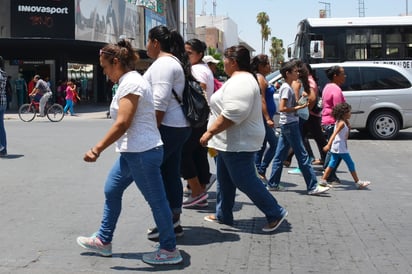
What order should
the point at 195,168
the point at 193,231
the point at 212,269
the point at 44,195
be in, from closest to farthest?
the point at 212,269 → the point at 193,231 → the point at 195,168 → the point at 44,195

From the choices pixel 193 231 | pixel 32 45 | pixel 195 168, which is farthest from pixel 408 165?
pixel 32 45

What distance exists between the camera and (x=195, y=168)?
6.64 metres

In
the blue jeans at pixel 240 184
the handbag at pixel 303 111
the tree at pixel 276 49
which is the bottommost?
the blue jeans at pixel 240 184

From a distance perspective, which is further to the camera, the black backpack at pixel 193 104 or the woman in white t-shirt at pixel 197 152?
the woman in white t-shirt at pixel 197 152

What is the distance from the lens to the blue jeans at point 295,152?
740cm

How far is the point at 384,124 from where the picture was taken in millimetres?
14781

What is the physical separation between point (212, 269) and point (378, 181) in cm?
492

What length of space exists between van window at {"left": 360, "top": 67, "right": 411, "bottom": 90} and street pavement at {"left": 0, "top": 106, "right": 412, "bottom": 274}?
5452 mm

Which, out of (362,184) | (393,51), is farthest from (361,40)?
→ (362,184)

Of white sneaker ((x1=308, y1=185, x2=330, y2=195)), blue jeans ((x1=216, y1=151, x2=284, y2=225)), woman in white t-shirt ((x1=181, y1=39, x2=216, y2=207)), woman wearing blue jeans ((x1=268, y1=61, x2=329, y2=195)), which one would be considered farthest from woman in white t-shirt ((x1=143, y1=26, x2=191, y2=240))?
white sneaker ((x1=308, y1=185, x2=330, y2=195))

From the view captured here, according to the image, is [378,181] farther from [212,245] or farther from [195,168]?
[212,245]

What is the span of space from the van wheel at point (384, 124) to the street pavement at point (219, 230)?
5.42 meters

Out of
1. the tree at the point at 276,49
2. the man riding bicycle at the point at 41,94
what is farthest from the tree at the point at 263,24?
the man riding bicycle at the point at 41,94

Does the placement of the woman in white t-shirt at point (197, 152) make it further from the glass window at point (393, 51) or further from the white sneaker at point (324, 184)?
the glass window at point (393, 51)
